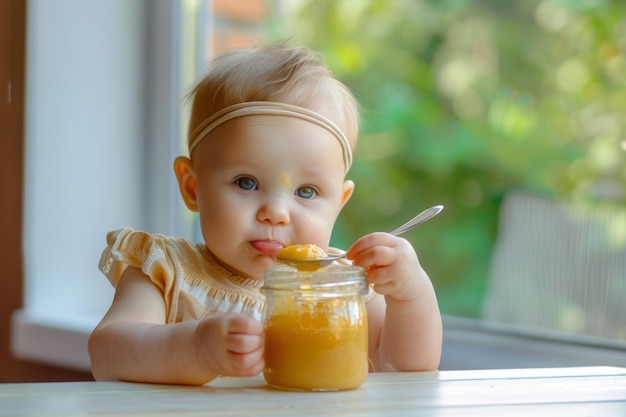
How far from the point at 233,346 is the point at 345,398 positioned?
0.39 ft

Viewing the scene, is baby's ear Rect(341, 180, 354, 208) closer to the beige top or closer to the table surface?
the beige top

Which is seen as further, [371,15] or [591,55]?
[371,15]

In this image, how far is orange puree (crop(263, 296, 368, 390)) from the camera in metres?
0.84

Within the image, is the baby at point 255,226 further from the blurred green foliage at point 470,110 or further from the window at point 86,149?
the window at point 86,149

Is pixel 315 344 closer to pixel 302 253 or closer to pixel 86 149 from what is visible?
pixel 302 253

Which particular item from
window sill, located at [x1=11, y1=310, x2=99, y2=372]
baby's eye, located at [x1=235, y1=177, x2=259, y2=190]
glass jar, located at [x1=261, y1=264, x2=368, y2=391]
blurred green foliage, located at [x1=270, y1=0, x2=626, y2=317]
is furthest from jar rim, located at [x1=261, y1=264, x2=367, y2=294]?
window sill, located at [x1=11, y1=310, x2=99, y2=372]

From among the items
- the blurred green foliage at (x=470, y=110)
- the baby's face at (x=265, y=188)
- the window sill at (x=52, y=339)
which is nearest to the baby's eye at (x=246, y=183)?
the baby's face at (x=265, y=188)

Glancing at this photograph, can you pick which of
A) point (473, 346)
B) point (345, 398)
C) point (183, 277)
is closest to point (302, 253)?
point (345, 398)

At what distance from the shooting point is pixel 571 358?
1727mm

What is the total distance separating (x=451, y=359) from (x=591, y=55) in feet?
2.32

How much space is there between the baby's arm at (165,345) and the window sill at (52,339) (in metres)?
1.23

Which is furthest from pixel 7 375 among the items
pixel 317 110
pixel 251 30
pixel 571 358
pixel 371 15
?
pixel 317 110

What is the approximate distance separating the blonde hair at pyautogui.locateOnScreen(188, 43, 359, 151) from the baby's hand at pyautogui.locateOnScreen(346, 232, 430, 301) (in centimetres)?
22

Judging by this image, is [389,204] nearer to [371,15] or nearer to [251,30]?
[371,15]
